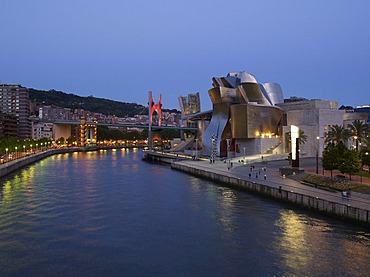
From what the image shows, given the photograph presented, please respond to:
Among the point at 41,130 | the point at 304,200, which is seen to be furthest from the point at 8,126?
the point at 304,200

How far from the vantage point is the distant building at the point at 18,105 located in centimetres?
11356

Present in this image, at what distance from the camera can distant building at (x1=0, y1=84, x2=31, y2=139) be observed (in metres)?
114

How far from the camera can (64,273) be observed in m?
12.8

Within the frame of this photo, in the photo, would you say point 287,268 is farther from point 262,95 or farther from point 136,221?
point 262,95

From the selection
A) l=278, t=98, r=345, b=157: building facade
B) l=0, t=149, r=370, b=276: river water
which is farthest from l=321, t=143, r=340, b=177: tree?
l=278, t=98, r=345, b=157: building facade

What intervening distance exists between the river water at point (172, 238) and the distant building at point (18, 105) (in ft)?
308

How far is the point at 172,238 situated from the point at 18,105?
110 metres

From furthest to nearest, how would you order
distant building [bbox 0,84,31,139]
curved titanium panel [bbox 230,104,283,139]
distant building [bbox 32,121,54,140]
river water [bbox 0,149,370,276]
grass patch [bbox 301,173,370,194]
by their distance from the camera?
1. distant building [bbox 32,121,54,140]
2. distant building [bbox 0,84,31,139]
3. curved titanium panel [bbox 230,104,283,139]
4. grass patch [bbox 301,173,370,194]
5. river water [bbox 0,149,370,276]

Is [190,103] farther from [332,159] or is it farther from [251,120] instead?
[332,159]

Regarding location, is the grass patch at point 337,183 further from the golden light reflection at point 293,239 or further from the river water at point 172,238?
the golden light reflection at point 293,239

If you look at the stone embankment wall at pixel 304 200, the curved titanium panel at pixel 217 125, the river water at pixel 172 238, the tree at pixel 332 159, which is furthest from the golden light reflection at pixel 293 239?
the curved titanium panel at pixel 217 125

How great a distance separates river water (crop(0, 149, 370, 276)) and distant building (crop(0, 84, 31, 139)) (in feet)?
308

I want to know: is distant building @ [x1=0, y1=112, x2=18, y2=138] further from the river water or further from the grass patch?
the grass patch

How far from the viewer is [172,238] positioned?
1672 cm
